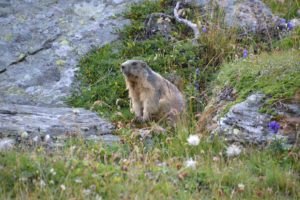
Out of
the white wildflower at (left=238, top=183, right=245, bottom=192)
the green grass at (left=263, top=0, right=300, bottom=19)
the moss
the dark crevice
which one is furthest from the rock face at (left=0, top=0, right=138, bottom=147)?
the green grass at (left=263, top=0, right=300, bottom=19)

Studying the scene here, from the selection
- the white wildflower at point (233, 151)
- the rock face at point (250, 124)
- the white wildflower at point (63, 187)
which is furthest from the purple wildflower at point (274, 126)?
the white wildflower at point (63, 187)

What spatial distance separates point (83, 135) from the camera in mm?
7832

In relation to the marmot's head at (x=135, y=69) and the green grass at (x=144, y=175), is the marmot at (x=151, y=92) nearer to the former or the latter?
the marmot's head at (x=135, y=69)

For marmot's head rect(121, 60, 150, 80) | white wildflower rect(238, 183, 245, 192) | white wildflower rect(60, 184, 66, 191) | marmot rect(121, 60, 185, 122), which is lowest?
marmot rect(121, 60, 185, 122)

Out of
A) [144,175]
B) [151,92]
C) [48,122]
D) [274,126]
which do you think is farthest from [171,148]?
[151,92]

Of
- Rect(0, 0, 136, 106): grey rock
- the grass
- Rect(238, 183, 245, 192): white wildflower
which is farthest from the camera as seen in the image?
Rect(0, 0, 136, 106): grey rock

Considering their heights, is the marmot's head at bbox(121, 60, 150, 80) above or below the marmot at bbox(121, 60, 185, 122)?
above

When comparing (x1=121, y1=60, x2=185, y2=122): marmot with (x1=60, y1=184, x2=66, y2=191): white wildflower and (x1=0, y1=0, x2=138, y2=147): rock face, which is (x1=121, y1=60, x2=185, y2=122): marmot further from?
(x1=60, y1=184, x2=66, y2=191): white wildflower

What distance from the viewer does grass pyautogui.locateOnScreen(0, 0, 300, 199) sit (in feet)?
18.8

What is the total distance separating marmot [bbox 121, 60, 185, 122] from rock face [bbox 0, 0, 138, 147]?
72 cm

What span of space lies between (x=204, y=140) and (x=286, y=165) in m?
1.10

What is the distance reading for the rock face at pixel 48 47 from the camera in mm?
9062

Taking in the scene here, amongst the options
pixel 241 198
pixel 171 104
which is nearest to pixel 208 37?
pixel 171 104

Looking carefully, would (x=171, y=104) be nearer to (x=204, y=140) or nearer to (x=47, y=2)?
(x=204, y=140)
